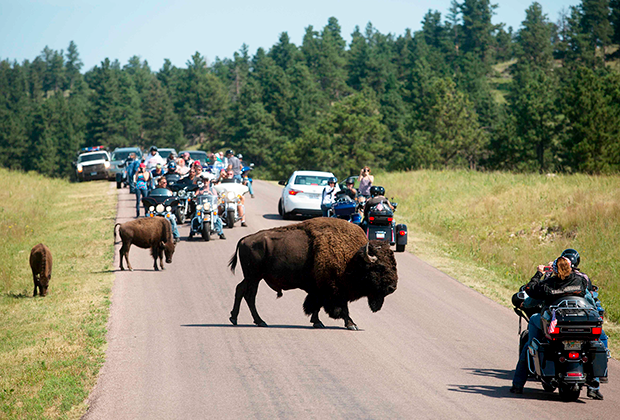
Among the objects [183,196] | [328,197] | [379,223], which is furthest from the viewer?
[328,197]

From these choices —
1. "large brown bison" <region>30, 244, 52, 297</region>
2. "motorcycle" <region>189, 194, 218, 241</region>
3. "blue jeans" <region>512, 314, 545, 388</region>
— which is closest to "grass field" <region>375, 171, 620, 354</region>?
"blue jeans" <region>512, 314, 545, 388</region>

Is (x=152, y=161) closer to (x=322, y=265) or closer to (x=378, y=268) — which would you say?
(x=322, y=265)

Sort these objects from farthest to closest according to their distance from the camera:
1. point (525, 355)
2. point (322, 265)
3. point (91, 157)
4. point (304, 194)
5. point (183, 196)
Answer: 1. point (91, 157)
2. point (304, 194)
3. point (183, 196)
4. point (322, 265)
5. point (525, 355)

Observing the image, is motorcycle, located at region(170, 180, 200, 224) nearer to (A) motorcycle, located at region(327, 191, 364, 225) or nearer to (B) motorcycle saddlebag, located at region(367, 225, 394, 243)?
(A) motorcycle, located at region(327, 191, 364, 225)

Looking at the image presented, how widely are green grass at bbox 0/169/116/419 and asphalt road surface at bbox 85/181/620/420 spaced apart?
1.14 ft

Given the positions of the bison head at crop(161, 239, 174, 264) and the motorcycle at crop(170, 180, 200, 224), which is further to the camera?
the motorcycle at crop(170, 180, 200, 224)

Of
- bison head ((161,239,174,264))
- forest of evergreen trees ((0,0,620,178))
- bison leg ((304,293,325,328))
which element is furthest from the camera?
forest of evergreen trees ((0,0,620,178))

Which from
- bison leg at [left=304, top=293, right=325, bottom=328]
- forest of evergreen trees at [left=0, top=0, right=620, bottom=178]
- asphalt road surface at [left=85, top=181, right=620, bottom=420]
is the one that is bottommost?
asphalt road surface at [left=85, top=181, right=620, bottom=420]

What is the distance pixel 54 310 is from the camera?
12.7 meters

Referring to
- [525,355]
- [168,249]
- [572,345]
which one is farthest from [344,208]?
[572,345]

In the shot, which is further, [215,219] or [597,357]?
[215,219]

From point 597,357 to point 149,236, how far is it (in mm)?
11173

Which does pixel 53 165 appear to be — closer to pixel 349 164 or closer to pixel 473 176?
pixel 349 164

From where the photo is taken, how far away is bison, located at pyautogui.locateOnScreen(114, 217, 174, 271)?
15.8 m
